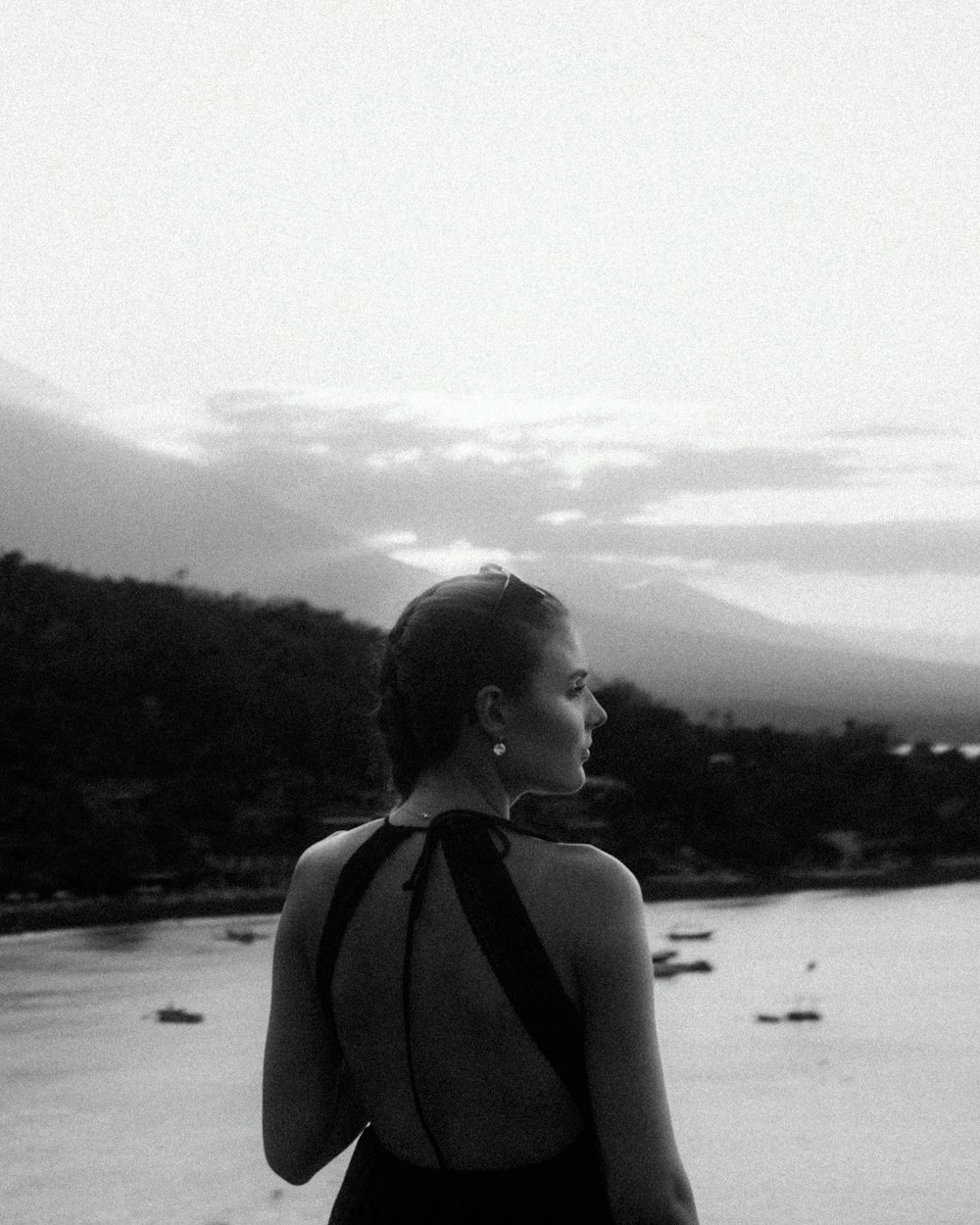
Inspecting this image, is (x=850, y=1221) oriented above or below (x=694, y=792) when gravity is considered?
below

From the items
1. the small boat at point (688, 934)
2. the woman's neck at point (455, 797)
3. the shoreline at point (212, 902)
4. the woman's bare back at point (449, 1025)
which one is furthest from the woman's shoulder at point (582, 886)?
the small boat at point (688, 934)

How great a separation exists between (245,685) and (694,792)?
2855cm

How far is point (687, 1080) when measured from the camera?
64500 millimetres

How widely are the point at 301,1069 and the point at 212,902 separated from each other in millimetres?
94925

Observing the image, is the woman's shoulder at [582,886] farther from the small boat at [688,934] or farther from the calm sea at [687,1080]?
the small boat at [688,934]

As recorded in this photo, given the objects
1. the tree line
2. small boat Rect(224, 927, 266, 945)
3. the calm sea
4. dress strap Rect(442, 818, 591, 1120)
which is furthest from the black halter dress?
the tree line

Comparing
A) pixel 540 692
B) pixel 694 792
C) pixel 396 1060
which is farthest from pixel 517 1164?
pixel 694 792

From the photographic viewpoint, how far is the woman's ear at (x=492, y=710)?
4.83 ft

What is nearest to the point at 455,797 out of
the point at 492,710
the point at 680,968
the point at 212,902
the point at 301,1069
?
the point at 492,710

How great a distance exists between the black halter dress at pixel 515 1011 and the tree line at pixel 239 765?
8899 cm

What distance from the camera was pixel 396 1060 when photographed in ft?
4.81

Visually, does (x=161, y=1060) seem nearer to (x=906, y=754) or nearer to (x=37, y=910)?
(x=37, y=910)

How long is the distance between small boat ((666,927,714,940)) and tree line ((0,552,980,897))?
5.54 metres

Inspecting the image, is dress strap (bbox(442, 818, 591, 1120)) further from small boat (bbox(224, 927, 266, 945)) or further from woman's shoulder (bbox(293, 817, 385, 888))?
small boat (bbox(224, 927, 266, 945))
